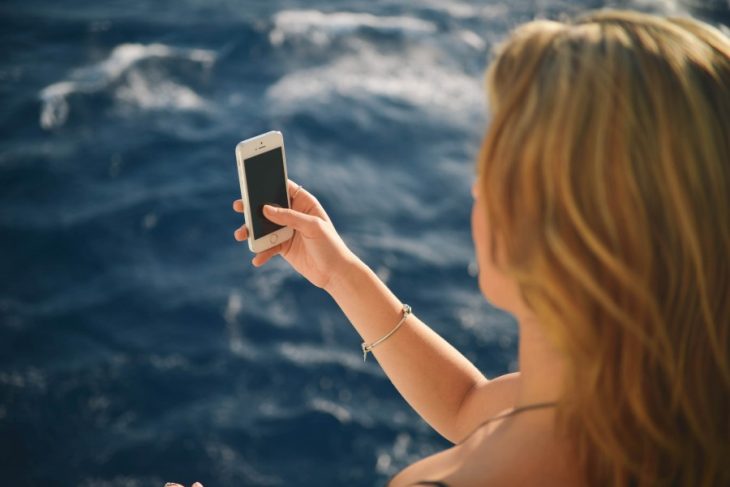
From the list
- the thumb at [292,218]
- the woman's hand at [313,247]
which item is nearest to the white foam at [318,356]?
the woman's hand at [313,247]

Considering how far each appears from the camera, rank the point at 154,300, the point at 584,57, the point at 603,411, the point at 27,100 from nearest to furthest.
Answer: the point at 584,57 → the point at 603,411 → the point at 154,300 → the point at 27,100

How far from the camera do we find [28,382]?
295 inches

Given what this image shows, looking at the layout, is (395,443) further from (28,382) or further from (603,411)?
(603,411)

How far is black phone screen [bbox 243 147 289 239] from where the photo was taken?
268 cm

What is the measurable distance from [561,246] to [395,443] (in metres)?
6.23

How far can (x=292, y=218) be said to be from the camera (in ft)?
8.00

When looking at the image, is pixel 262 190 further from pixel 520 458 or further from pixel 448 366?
pixel 520 458

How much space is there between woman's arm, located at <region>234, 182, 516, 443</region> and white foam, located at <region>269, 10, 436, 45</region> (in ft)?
36.2

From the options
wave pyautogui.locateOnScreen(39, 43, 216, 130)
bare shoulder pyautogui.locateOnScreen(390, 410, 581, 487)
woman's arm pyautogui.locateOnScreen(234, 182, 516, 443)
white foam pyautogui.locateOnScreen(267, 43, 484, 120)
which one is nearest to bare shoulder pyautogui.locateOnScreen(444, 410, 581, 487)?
bare shoulder pyautogui.locateOnScreen(390, 410, 581, 487)

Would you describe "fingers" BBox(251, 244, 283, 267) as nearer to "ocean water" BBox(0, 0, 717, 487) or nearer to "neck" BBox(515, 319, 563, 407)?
"neck" BBox(515, 319, 563, 407)

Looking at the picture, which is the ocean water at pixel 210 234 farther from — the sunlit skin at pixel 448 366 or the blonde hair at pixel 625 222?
the blonde hair at pixel 625 222

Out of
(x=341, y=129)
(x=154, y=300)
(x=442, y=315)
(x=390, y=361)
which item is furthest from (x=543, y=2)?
(x=390, y=361)

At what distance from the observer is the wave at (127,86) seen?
1092 cm

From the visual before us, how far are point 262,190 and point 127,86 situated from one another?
957 cm
